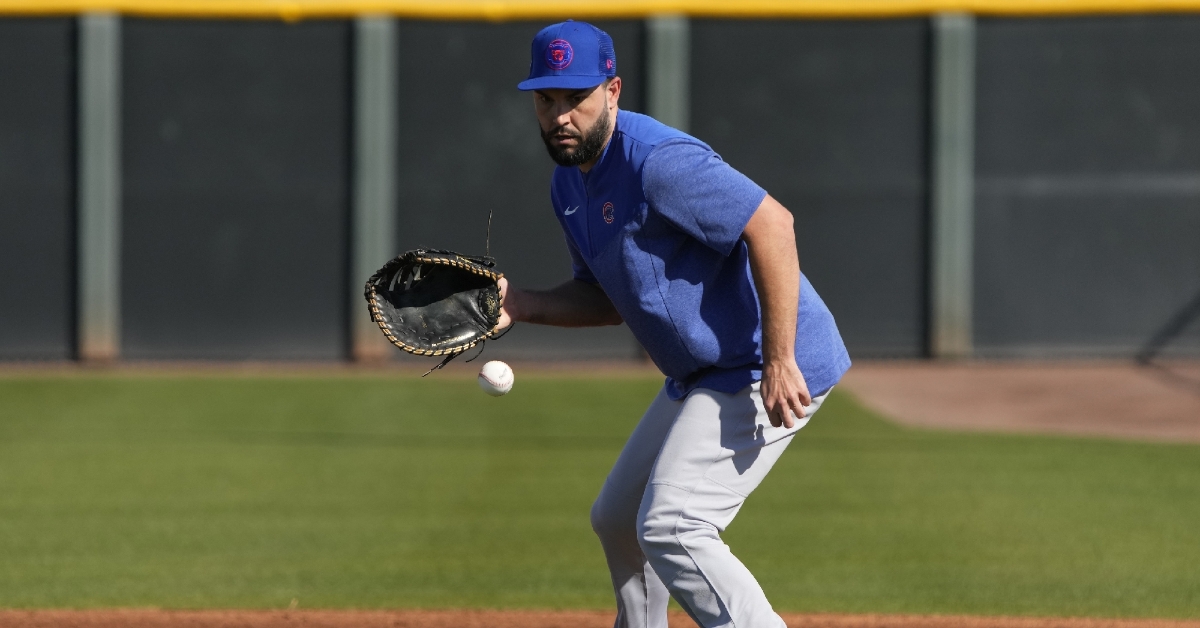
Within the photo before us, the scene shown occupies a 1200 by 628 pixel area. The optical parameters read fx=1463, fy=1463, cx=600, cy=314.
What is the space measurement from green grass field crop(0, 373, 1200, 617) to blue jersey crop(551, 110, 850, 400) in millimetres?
2353

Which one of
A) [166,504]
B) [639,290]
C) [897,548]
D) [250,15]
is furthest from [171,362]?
[639,290]

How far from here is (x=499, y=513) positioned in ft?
26.1

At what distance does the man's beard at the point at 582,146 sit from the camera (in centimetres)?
369

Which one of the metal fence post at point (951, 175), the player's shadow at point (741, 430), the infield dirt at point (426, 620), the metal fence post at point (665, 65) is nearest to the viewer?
the player's shadow at point (741, 430)

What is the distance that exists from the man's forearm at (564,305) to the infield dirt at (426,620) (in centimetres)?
160

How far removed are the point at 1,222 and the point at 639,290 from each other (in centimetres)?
1353

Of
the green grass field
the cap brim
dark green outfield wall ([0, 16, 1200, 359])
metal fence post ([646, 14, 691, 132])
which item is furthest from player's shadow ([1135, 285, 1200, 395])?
the cap brim

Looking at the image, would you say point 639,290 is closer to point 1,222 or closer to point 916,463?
point 916,463

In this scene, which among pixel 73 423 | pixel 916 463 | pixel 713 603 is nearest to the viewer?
pixel 713 603

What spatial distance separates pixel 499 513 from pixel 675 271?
14.6 feet

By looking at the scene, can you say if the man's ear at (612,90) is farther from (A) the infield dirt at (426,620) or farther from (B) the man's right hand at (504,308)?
(A) the infield dirt at (426,620)

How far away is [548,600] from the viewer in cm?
605

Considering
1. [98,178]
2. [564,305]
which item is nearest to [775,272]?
[564,305]

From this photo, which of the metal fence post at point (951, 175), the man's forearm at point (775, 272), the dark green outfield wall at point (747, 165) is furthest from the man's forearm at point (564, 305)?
the metal fence post at point (951, 175)
